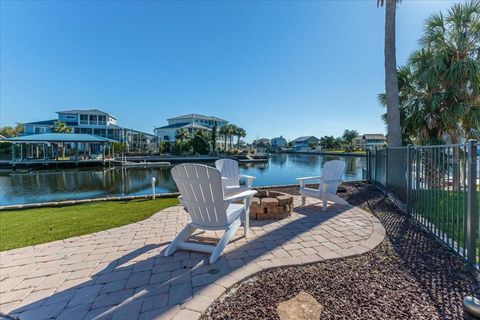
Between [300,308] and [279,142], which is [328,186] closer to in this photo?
[300,308]

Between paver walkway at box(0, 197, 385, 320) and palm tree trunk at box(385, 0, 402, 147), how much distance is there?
4038 millimetres

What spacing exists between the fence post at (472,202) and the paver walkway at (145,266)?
912 millimetres

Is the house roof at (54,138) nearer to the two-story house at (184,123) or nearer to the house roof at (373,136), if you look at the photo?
the two-story house at (184,123)

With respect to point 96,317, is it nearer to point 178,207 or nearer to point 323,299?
point 323,299

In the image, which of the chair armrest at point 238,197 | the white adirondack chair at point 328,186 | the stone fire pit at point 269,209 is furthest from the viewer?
the white adirondack chair at point 328,186

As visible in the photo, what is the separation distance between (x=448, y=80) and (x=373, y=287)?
25.1 feet

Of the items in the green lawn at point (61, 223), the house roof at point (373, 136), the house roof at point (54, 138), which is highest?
the house roof at point (373, 136)

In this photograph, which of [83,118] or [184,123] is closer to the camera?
[83,118]

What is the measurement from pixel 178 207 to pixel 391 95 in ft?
22.4

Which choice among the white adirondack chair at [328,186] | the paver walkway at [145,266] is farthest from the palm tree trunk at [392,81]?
the paver walkway at [145,266]

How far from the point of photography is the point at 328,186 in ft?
15.9

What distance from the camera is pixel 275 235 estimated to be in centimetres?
332

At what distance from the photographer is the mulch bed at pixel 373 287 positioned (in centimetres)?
168

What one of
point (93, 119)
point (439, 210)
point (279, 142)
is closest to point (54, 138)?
point (93, 119)
